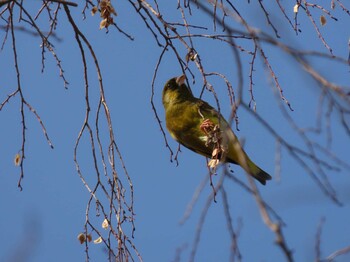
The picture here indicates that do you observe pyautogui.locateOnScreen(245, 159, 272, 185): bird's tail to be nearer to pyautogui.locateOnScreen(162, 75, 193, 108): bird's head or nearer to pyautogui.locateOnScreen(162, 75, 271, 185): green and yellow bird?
pyautogui.locateOnScreen(162, 75, 271, 185): green and yellow bird

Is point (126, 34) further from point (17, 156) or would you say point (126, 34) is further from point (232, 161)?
point (232, 161)

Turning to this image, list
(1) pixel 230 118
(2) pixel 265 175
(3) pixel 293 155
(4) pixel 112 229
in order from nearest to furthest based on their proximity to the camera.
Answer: (1) pixel 230 118 < (3) pixel 293 155 < (4) pixel 112 229 < (2) pixel 265 175

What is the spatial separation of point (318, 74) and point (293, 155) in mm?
269

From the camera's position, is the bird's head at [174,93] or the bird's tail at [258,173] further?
the bird's head at [174,93]

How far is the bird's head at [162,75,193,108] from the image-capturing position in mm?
4922

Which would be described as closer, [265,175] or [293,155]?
[293,155]

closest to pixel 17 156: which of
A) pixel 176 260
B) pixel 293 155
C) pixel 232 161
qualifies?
pixel 176 260

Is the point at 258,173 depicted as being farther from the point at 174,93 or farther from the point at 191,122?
the point at 174,93

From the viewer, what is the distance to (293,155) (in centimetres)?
189

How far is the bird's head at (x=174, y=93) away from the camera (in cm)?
492

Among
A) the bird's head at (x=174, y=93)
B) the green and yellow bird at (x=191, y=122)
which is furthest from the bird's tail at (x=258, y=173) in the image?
the bird's head at (x=174, y=93)

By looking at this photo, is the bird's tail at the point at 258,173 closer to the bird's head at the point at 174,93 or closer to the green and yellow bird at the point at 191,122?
the green and yellow bird at the point at 191,122

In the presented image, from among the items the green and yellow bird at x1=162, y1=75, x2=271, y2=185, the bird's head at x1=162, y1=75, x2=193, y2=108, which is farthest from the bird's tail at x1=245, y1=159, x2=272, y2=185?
the bird's head at x1=162, y1=75, x2=193, y2=108

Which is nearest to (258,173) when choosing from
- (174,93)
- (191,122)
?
(191,122)
